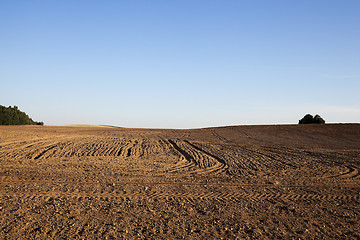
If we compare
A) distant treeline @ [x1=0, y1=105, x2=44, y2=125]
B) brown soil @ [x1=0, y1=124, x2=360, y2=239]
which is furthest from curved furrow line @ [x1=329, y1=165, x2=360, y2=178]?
distant treeline @ [x1=0, y1=105, x2=44, y2=125]

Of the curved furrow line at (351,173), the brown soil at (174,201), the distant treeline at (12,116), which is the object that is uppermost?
the distant treeline at (12,116)

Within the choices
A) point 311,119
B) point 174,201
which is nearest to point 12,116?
point 311,119

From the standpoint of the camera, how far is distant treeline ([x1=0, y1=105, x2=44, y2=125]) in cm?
6500

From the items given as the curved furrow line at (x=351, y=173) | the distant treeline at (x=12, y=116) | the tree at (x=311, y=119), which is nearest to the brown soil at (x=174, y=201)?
the curved furrow line at (x=351, y=173)

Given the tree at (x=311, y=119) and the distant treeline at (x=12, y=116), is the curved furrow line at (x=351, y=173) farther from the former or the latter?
the distant treeline at (x=12, y=116)

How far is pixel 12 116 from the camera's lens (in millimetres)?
66688

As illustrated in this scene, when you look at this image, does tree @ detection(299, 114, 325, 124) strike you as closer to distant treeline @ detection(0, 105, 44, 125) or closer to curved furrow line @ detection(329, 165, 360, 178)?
curved furrow line @ detection(329, 165, 360, 178)

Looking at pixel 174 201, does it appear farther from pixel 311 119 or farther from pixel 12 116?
pixel 12 116

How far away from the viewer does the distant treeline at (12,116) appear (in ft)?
213

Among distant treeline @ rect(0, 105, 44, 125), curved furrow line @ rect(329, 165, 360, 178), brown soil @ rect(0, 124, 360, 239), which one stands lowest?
brown soil @ rect(0, 124, 360, 239)

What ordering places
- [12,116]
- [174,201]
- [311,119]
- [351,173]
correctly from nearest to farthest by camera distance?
[174,201], [351,173], [12,116], [311,119]

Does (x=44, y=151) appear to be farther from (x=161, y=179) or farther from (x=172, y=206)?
(x=172, y=206)

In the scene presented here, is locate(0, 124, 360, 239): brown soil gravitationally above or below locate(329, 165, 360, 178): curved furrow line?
below

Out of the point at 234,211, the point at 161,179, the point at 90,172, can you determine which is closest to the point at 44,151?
the point at 90,172
